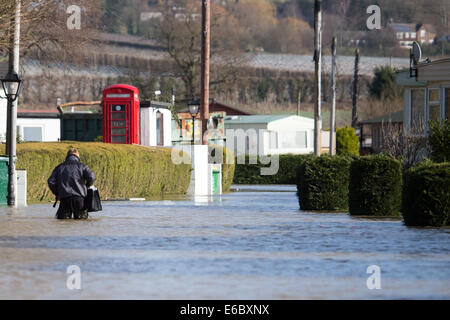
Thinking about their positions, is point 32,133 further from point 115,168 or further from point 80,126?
point 115,168

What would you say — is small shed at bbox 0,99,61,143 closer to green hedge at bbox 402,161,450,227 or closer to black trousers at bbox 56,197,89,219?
black trousers at bbox 56,197,89,219

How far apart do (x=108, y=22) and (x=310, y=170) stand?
146 ft

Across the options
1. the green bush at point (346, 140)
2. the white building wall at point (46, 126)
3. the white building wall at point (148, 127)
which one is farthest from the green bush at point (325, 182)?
the green bush at point (346, 140)

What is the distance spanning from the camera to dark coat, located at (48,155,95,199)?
71.4 ft

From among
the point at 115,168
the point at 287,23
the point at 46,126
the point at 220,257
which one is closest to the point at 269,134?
the point at 46,126

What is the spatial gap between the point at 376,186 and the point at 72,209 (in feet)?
22.7

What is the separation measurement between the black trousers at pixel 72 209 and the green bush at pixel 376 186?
20.5 feet

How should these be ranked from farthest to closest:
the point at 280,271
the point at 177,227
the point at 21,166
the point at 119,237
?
1. the point at 21,166
2. the point at 177,227
3. the point at 119,237
4. the point at 280,271

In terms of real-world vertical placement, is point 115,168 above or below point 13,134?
below

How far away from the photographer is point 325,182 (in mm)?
26453

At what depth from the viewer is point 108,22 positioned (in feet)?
225

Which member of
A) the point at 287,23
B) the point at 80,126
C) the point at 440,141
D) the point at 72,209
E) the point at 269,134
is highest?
the point at 287,23

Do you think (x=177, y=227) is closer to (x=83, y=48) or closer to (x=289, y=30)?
(x=83, y=48)
